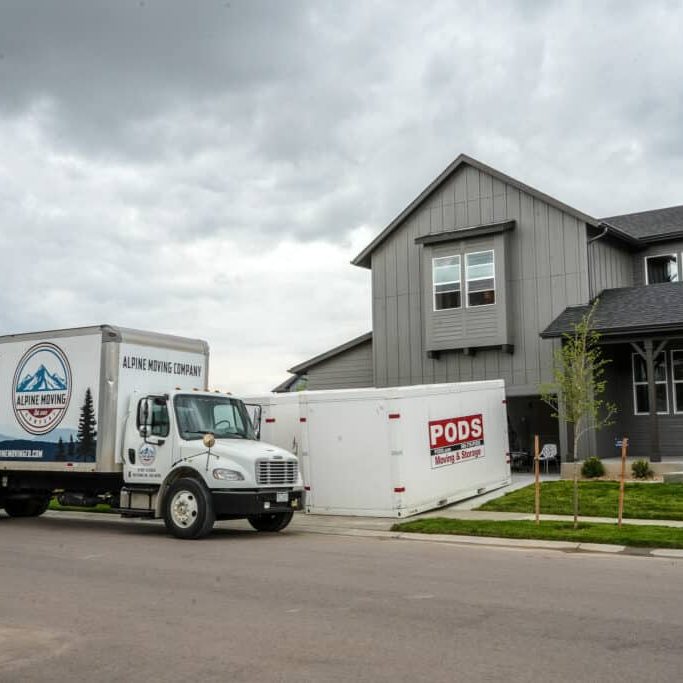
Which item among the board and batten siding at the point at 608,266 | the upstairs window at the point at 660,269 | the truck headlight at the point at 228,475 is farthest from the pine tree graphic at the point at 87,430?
the upstairs window at the point at 660,269

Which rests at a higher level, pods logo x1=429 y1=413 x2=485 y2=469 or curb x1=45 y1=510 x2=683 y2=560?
pods logo x1=429 y1=413 x2=485 y2=469

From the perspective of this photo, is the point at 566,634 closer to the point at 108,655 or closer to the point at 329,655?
the point at 329,655

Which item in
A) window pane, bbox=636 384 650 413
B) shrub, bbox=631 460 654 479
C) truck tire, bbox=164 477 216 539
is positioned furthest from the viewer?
window pane, bbox=636 384 650 413

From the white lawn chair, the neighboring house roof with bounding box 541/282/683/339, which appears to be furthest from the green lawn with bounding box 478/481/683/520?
the white lawn chair

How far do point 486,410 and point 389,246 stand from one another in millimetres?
8870

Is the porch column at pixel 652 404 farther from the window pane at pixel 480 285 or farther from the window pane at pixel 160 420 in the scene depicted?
the window pane at pixel 160 420

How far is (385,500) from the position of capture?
16203mm

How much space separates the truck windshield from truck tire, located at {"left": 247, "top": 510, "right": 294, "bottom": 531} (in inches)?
56.4

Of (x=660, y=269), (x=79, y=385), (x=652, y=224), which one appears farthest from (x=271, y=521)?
(x=652, y=224)

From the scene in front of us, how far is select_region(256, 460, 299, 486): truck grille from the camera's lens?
1389 cm

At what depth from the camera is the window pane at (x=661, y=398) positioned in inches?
907

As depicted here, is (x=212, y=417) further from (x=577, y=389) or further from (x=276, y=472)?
(x=577, y=389)

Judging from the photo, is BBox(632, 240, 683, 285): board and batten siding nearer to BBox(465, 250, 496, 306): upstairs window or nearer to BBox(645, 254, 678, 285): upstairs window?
BBox(645, 254, 678, 285): upstairs window

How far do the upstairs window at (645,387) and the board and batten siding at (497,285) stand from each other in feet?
7.90
